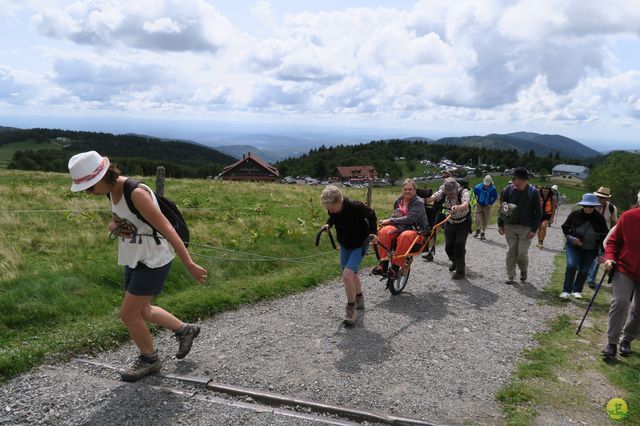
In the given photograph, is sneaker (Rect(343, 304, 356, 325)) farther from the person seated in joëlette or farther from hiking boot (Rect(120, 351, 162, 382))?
hiking boot (Rect(120, 351, 162, 382))

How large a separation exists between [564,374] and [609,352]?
1.00 metres

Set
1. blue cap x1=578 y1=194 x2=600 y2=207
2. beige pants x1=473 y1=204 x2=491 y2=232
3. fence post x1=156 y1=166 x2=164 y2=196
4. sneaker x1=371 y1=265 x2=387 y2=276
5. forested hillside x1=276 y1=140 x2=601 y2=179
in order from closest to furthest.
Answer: sneaker x1=371 y1=265 x2=387 y2=276 → blue cap x1=578 y1=194 x2=600 y2=207 → fence post x1=156 y1=166 x2=164 y2=196 → beige pants x1=473 y1=204 x2=491 y2=232 → forested hillside x1=276 y1=140 x2=601 y2=179

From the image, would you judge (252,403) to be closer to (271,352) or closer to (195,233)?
(271,352)

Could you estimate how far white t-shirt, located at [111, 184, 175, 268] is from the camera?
448cm

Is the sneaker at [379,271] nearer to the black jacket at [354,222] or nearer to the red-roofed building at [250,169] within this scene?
the black jacket at [354,222]

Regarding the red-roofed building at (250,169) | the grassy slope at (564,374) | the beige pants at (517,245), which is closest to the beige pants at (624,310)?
the grassy slope at (564,374)

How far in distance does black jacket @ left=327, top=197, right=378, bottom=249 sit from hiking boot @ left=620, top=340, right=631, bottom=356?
3.79 m

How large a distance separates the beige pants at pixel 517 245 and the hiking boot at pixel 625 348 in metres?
3.40

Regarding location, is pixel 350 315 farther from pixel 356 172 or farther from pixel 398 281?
pixel 356 172

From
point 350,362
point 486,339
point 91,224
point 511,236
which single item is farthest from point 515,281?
point 91,224

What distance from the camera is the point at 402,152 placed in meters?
182

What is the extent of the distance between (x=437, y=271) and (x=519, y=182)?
2.84 meters

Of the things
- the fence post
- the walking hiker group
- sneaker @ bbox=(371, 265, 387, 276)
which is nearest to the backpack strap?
the walking hiker group

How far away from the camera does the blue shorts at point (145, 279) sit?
461cm
